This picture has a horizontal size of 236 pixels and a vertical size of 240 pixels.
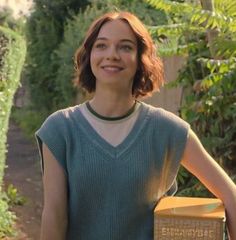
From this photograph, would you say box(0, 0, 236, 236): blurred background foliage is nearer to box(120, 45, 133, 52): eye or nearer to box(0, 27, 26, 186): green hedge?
box(120, 45, 133, 52): eye

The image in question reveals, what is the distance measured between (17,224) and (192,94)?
2.34 metres

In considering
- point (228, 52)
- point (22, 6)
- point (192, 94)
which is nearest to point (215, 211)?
point (228, 52)

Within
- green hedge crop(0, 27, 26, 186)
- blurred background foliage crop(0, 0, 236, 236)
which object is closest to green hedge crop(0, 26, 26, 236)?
green hedge crop(0, 27, 26, 186)

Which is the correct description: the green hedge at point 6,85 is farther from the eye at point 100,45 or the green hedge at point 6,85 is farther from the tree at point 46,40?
the tree at point 46,40

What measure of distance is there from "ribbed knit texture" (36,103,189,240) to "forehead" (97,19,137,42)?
27cm

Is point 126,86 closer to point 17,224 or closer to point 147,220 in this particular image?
point 147,220

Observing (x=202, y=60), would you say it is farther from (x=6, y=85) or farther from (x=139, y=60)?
(x=139, y=60)

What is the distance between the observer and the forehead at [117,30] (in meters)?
2.21

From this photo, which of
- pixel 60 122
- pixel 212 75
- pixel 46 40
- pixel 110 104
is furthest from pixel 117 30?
pixel 46 40

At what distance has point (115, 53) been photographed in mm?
2207

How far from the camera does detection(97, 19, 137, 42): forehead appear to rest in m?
2.21

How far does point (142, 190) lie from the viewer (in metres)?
2.18

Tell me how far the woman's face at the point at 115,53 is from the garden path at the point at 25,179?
186 inches

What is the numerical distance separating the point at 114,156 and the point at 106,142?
57mm
